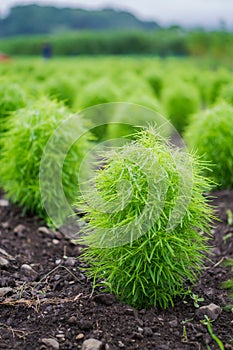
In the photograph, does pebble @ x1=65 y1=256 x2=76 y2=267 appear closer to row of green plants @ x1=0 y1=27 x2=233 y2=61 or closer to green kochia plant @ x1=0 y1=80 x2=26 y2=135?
green kochia plant @ x1=0 y1=80 x2=26 y2=135

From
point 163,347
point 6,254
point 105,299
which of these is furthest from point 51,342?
point 6,254

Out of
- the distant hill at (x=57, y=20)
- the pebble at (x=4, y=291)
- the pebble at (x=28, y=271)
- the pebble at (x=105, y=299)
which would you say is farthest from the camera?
the distant hill at (x=57, y=20)

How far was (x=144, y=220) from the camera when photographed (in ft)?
8.63

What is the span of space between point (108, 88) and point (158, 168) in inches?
249

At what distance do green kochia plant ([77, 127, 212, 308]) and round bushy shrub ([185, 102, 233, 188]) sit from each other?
109 inches

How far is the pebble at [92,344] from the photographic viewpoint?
8.02 feet

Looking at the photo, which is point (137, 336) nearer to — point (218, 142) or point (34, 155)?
point (34, 155)

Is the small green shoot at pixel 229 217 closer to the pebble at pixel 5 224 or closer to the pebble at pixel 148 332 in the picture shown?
the pebble at pixel 5 224

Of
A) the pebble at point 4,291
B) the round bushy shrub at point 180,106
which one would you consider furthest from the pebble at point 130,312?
the round bushy shrub at point 180,106

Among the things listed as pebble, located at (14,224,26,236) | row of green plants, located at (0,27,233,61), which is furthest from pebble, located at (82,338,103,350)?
row of green plants, located at (0,27,233,61)

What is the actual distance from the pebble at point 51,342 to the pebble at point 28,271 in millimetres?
959

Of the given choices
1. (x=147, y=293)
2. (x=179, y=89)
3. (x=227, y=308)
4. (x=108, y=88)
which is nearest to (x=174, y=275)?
(x=147, y=293)

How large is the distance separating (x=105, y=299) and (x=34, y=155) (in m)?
2.19

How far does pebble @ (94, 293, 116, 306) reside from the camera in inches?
109
